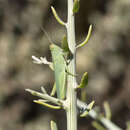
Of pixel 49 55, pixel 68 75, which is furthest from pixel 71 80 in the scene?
pixel 49 55

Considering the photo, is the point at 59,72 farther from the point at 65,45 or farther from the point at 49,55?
the point at 49,55

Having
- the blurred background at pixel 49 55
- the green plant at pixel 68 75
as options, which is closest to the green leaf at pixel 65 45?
the green plant at pixel 68 75

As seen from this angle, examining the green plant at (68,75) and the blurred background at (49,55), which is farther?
the blurred background at (49,55)

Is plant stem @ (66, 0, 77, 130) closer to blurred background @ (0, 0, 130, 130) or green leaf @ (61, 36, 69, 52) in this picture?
green leaf @ (61, 36, 69, 52)

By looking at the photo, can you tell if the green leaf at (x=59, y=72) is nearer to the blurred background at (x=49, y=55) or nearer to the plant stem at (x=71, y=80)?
the plant stem at (x=71, y=80)

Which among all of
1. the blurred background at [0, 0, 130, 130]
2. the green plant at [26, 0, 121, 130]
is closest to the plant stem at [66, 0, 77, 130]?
the green plant at [26, 0, 121, 130]

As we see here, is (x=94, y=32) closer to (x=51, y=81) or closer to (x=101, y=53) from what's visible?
(x=101, y=53)

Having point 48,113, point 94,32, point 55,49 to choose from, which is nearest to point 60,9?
point 94,32

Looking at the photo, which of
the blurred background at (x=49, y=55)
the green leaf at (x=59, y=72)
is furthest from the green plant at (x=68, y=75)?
the blurred background at (x=49, y=55)

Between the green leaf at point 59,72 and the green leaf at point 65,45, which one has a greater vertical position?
the green leaf at point 65,45
